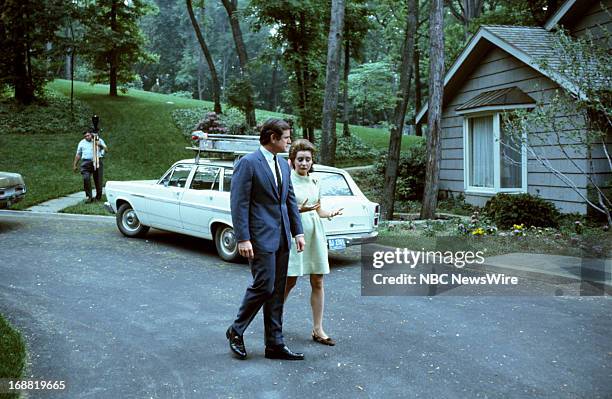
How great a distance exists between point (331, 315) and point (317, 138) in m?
25.5

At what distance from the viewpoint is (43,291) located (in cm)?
754

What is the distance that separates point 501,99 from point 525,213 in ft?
14.1

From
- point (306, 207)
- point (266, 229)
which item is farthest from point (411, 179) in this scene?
point (266, 229)

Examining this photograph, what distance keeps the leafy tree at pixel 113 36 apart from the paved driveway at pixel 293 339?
24.9 meters

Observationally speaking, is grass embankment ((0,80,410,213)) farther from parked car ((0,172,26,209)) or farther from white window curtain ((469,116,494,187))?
white window curtain ((469,116,494,187))

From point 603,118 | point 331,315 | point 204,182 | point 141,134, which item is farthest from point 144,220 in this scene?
point 141,134

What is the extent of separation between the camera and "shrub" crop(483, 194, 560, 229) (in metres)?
11.9

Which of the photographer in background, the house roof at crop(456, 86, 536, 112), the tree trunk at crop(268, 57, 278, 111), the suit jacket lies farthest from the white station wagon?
the tree trunk at crop(268, 57, 278, 111)

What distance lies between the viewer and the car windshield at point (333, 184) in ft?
31.4

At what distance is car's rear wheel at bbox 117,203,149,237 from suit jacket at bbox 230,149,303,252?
7061mm

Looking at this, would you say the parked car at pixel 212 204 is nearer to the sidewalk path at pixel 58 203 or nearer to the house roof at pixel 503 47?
the sidewalk path at pixel 58 203

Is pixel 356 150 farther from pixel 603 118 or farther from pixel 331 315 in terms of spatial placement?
pixel 331 315

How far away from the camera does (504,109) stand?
1497 centimetres

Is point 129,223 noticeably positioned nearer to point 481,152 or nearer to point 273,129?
point 273,129
